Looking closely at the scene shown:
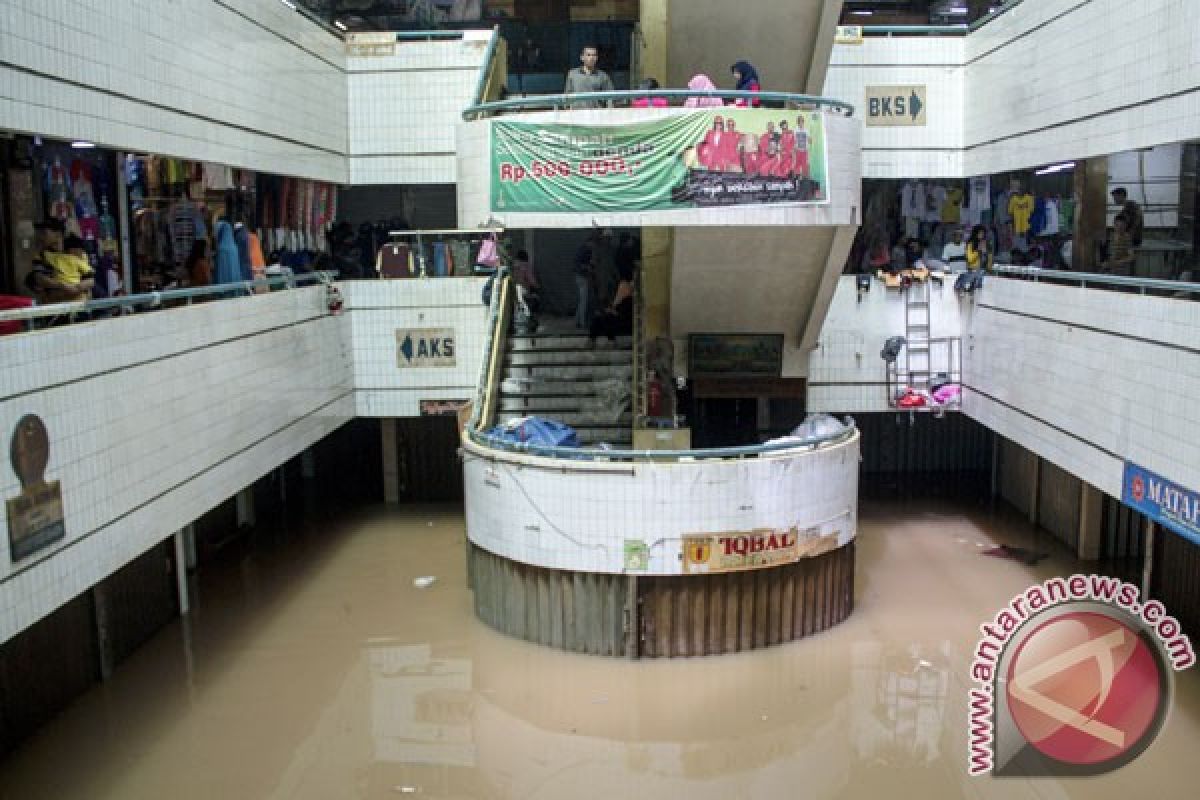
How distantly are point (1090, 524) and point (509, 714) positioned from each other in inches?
358

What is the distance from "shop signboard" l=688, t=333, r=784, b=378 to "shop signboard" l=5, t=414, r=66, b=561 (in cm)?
978

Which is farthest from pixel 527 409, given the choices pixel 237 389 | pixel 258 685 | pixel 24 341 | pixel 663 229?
pixel 24 341

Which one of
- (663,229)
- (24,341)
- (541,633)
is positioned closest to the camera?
(24,341)

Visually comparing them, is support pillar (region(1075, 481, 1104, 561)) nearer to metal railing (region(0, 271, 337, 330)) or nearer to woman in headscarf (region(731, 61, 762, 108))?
woman in headscarf (region(731, 61, 762, 108))

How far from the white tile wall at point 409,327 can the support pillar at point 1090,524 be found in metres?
9.12

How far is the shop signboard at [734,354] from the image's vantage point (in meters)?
16.9

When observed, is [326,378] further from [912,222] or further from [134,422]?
[912,222]

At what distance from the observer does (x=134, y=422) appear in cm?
1066

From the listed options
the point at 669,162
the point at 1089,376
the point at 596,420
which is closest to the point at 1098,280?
the point at 1089,376

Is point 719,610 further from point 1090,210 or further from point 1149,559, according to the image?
point 1090,210

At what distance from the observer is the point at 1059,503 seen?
17.1m

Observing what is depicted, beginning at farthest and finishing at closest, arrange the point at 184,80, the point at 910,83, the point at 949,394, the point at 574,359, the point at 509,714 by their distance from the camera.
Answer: the point at 910,83 → the point at 949,394 → the point at 574,359 → the point at 184,80 → the point at 509,714

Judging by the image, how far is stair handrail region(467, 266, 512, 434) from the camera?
15.2 metres

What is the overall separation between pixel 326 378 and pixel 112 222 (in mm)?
4856
